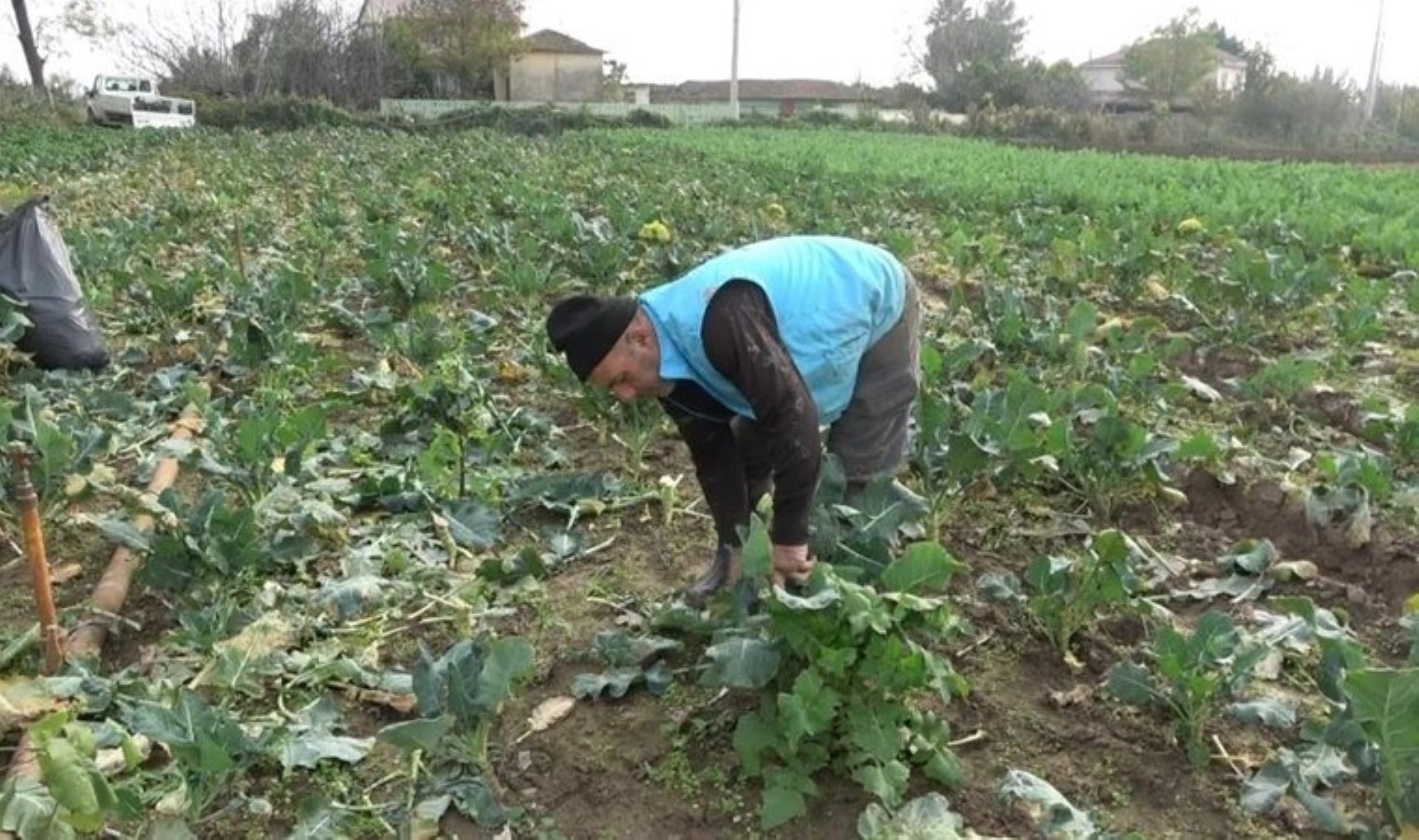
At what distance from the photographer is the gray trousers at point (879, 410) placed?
141 inches

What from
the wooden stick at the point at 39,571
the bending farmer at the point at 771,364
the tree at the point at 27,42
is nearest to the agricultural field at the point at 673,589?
the wooden stick at the point at 39,571

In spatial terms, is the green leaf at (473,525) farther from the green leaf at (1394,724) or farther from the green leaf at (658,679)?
the green leaf at (1394,724)

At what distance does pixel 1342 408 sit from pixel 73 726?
5.68 m

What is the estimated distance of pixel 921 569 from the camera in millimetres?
2621

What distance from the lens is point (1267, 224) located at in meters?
11.3

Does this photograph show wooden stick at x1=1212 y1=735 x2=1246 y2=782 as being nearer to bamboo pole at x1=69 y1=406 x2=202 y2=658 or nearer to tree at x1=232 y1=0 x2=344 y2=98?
bamboo pole at x1=69 y1=406 x2=202 y2=658

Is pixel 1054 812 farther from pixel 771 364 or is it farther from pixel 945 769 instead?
pixel 771 364

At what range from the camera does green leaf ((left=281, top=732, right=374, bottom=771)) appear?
274 centimetres

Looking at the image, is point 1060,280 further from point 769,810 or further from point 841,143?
point 841,143

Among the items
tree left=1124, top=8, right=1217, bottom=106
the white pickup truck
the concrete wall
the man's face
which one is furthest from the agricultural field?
tree left=1124, top=8, right=1217, bottom=106

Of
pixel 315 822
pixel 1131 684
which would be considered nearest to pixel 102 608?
pixel 315 822

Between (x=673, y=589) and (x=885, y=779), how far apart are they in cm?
138

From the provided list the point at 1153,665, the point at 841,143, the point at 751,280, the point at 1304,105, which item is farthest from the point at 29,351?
the point at 1304,105

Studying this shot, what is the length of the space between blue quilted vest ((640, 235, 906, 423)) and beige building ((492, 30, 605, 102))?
56.5 m
